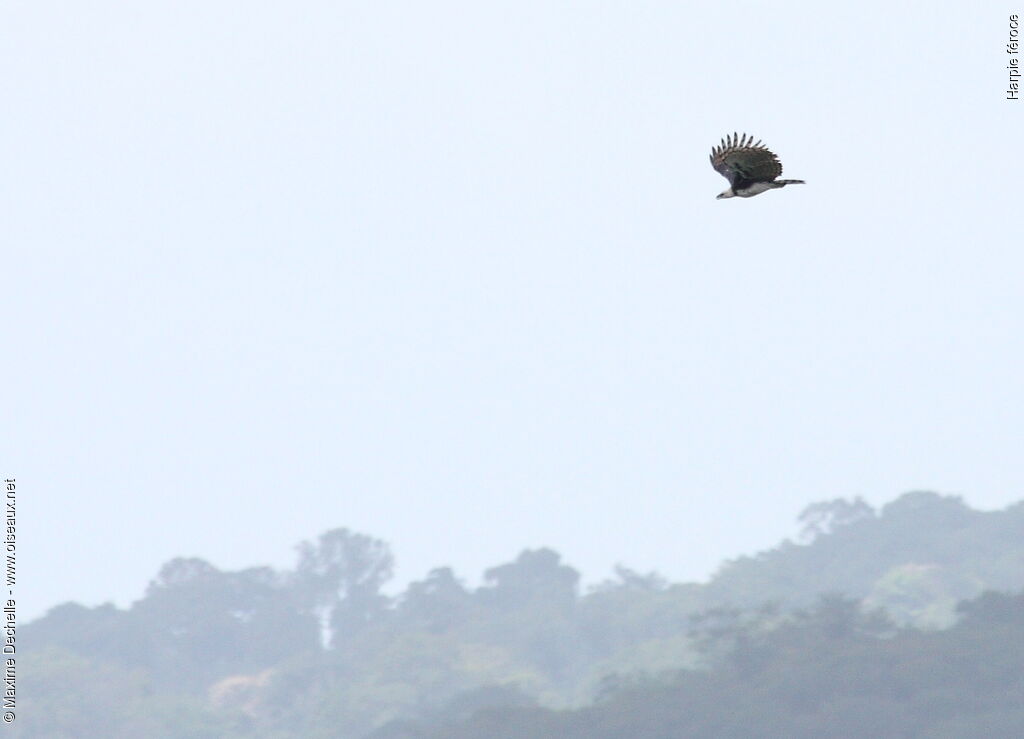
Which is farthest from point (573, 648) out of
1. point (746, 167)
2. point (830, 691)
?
point (746, 167)

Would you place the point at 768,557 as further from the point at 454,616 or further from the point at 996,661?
the point at 996,661

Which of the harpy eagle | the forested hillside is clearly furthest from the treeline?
the harpy eagle

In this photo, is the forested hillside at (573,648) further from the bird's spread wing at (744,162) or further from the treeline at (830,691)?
the bird's spread wing at (744,162)

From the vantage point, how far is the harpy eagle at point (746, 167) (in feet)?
82.8

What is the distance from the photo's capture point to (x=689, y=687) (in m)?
89.3

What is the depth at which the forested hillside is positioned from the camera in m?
82.8

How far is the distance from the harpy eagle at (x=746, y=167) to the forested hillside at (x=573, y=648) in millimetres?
55975

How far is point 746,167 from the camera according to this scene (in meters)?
25.5

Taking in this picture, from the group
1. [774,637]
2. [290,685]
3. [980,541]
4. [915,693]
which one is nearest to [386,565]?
[290,685]

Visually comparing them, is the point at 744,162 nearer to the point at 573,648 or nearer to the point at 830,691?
the point at 830,691

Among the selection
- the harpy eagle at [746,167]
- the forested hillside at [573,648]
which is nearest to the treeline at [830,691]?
the forested hillside at [573,648]

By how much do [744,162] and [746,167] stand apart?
8 centimetres

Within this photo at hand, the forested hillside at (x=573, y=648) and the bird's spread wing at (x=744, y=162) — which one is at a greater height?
the forested hillside at (x=573, y=648)

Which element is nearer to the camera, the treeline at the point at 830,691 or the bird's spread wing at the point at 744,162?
the bird's spread wing at the point at 744,162
